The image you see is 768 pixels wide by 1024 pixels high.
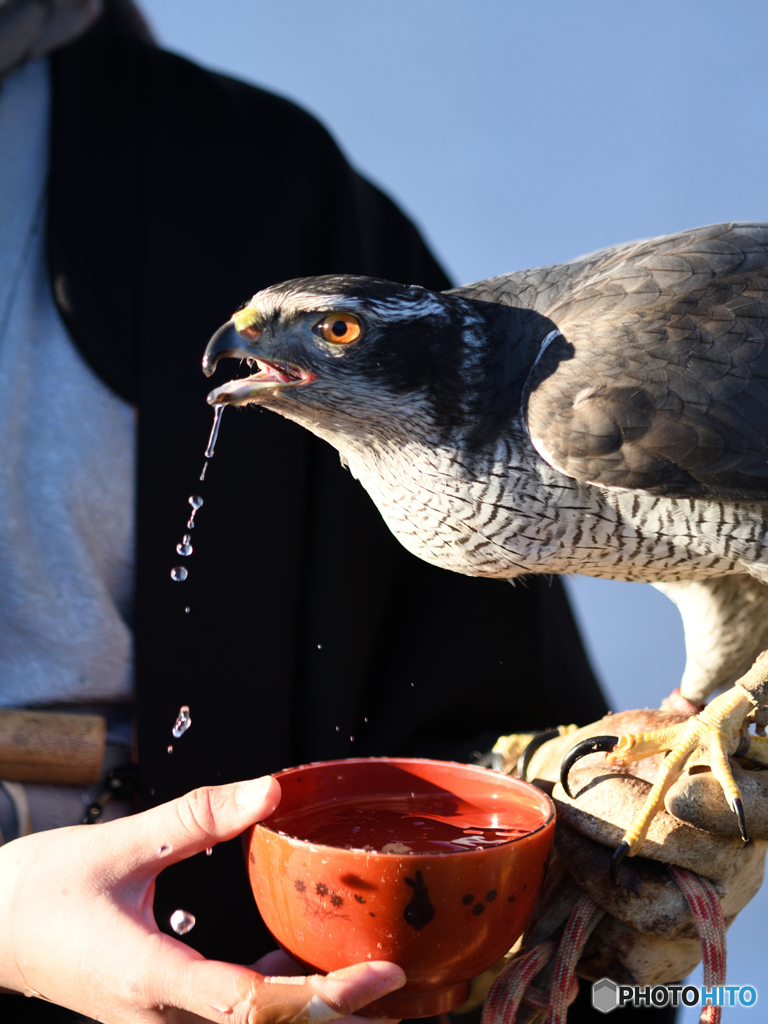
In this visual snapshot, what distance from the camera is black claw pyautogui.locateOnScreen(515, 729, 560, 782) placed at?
2.87 feet

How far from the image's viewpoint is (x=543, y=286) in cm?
83

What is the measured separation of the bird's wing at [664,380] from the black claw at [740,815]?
252 millimetres

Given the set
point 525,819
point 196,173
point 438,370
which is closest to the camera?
point 525,819

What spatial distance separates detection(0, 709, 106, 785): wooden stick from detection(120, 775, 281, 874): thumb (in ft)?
1.27

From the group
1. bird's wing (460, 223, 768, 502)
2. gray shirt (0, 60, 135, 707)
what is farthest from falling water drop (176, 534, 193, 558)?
bird's wing (460, 223, 768, 502)

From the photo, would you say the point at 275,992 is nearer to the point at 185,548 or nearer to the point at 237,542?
the point at 185,548

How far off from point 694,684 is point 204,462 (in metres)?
0.67

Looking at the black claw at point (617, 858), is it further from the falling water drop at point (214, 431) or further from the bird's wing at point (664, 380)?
the falling water drop at point (214, 431)

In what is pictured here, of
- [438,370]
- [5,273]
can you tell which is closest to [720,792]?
[438,370]

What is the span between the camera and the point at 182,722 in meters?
1.07

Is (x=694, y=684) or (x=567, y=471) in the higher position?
(x=567, y=471)

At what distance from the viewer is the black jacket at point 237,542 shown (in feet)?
3.61

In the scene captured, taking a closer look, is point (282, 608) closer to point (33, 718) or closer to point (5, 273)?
point (33, 718)

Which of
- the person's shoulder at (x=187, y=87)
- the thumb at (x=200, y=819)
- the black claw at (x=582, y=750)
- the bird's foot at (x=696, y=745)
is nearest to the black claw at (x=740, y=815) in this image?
the bird's foot at (x=696, y=745)
